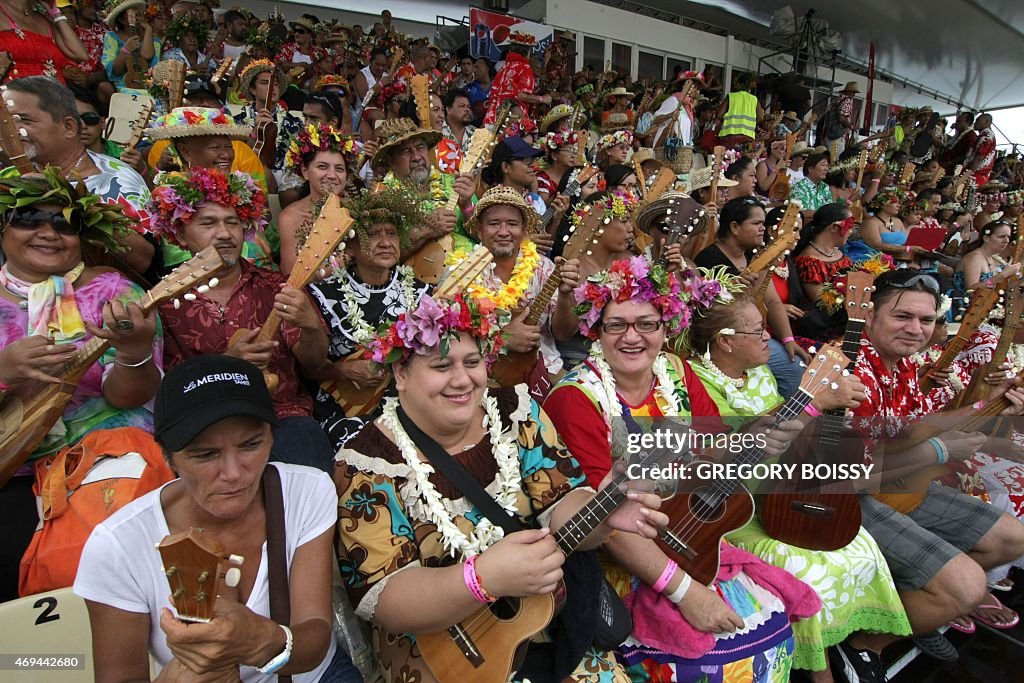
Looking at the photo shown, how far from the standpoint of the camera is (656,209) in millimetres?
4832

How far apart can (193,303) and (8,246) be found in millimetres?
730

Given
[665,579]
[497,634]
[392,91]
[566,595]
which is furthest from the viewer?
[392,91]

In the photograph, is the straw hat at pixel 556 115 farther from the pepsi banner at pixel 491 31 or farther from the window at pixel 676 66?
the window at pixel 676 66

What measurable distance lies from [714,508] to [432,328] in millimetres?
1502

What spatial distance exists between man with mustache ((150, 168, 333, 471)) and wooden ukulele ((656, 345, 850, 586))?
167cm

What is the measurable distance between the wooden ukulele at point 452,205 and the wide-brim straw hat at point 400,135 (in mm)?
365

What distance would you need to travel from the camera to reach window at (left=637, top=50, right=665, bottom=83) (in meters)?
15.1

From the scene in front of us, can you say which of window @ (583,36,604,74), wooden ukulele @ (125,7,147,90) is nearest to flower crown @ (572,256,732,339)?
wooden ukulele @ (125,7,147,90)

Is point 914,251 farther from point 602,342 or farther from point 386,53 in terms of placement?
point 386,53

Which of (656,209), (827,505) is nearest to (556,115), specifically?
(656,209)

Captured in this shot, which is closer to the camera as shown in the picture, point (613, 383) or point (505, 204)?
point (613, 383)

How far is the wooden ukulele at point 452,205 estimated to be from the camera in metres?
3.96

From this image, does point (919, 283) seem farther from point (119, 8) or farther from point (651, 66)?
point (651, 66)

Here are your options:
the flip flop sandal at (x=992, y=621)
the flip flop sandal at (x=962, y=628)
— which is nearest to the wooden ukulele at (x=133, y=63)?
the flip flop sandal at (x=962, y=628)
